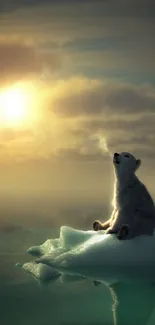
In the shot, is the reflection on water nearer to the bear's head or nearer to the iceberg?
the iceberg

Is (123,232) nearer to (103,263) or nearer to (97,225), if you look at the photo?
(103,263)

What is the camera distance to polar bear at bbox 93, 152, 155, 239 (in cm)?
313

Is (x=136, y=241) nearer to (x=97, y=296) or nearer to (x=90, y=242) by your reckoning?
(x=90, y=242)

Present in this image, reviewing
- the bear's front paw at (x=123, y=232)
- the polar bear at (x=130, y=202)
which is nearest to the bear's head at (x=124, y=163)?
the polar bear at (x=130, y=202)

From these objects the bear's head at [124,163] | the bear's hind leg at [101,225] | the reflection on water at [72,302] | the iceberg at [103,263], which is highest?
the bear's head at [124,163]

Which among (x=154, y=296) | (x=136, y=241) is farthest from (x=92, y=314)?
(x=136, y=241)

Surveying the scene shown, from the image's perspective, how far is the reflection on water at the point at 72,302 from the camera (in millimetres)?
2232

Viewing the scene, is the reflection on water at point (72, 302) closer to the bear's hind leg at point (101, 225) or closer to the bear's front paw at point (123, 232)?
the bear's front paw at point (123, 232)

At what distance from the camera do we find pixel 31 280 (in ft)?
9.30

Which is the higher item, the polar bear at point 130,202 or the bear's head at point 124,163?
the bear's head at point 124,163

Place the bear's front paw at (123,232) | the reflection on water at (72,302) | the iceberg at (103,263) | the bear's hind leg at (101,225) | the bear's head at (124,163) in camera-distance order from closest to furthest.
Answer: the reflection on water at (72,302) → the iceberg at (103,263) → the bear's front paw at (123,232) → the bear's head at (124,163) → the bear's hind leg at (101,225)

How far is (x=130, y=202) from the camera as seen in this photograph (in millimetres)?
3168

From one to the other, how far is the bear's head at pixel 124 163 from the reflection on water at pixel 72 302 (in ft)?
2.27

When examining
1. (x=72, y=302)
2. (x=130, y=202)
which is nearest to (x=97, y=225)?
(x=130, y=202)
